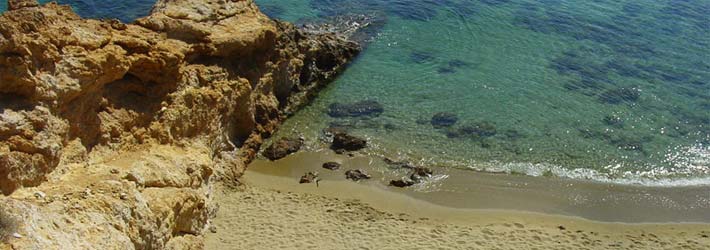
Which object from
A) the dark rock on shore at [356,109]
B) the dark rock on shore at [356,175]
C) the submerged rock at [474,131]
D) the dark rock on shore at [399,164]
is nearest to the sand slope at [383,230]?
the dark rock on shore at [356,175]

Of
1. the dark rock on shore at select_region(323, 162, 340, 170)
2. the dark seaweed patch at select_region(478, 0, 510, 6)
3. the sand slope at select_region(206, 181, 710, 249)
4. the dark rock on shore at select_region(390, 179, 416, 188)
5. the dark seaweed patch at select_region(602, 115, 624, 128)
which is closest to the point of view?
the sand slope at select_region(206, 181, 710, 249)

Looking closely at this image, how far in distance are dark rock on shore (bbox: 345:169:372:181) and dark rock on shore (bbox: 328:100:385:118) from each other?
4.09 meters

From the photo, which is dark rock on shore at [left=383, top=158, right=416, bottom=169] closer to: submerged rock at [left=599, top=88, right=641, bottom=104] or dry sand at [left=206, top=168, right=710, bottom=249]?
dry sand at [left=206, top=168, right=710, bottom=249]

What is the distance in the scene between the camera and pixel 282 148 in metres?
21.7

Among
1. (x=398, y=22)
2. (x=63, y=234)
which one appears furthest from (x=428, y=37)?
(x=63, y=234)

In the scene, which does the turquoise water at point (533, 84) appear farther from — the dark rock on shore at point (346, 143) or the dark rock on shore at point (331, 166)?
the dark rock on shore at point (331, 166)

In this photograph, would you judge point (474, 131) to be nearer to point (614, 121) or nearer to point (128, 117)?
point (614, 121)

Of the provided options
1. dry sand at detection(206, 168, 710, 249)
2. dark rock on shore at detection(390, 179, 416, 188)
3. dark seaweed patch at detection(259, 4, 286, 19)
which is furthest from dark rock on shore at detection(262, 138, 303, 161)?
dark seaweed patch at detection(259, 4, 286, 19)

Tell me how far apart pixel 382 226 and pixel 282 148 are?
17.1 feet

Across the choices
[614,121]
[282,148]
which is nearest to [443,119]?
[282,148]

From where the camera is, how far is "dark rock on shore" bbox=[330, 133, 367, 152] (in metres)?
22.1

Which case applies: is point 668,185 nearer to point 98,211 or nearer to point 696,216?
point 696,216

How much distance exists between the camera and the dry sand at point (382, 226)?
56.0 feet

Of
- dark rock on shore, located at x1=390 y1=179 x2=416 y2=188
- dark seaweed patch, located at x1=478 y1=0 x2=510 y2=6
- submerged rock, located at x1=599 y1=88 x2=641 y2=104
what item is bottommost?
dark rock on shore, located at x1=390 y1=179 x2=416 y2=188
